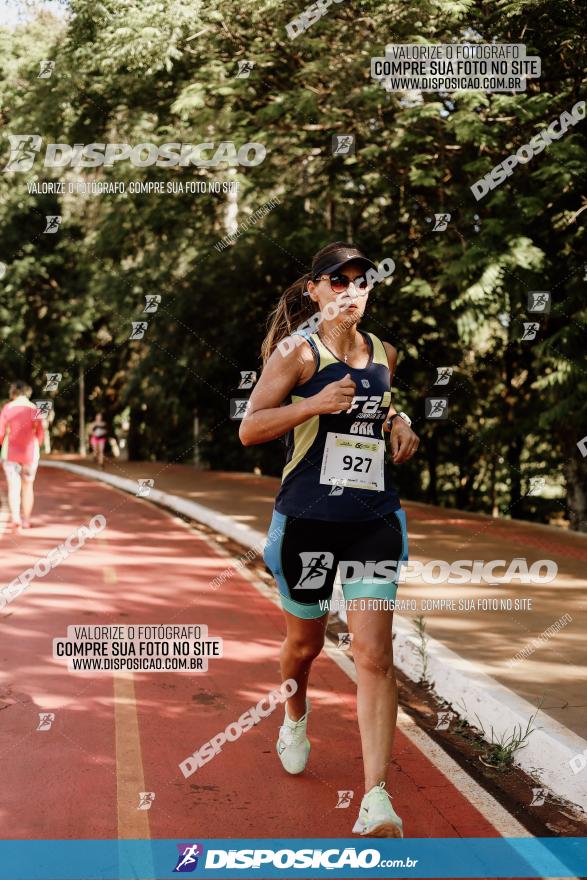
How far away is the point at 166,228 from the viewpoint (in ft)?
64.3

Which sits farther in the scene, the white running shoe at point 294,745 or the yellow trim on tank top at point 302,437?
the white running shoe at point 294,745

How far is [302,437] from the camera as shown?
163 inches

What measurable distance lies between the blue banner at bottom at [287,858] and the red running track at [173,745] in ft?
0.29

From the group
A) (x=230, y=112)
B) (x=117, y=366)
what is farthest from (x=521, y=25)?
(x=117, y=366)

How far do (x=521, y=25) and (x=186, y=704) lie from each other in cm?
937

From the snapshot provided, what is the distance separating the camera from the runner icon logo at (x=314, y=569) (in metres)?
4.13

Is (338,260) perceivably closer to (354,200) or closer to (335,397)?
(335,397)

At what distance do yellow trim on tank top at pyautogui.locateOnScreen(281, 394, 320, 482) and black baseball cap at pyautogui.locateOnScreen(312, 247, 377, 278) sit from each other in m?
0.51

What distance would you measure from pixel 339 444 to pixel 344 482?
147 millimetres

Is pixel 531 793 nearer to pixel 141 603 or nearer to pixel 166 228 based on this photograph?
pixel 141 603

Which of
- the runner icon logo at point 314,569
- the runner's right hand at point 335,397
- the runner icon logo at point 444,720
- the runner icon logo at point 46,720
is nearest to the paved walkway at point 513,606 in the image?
the runner icon logo at point 444,720

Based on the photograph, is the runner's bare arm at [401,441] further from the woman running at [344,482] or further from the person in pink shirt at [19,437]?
the person in pink shirt at [19,437]

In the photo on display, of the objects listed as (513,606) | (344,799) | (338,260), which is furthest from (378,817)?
(513,606)

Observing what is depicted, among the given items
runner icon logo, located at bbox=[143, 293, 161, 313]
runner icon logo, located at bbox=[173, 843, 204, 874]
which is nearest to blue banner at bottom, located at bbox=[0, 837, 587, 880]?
runner icon logo, located at bbox=[173, 843, 204, 874]
